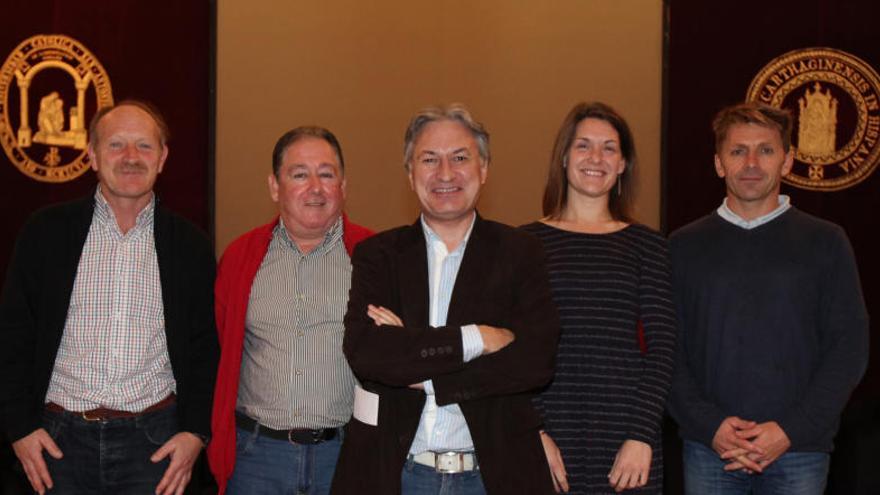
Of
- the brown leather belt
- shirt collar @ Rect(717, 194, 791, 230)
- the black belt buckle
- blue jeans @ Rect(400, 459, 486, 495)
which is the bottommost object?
blue jeans @ Rect(400, 459, 486, 495)

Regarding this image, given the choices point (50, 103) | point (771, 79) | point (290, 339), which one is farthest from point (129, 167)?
point (771, 79)

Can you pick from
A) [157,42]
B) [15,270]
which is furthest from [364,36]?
[15,270]

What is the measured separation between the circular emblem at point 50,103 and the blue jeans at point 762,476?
11.9 feet

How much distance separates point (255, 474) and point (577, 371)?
937 millimetres

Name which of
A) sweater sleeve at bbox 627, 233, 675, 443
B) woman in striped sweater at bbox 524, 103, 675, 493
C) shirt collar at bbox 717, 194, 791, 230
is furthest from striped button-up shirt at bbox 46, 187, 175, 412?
shirt collar at bbox 717, 194, 791, 230

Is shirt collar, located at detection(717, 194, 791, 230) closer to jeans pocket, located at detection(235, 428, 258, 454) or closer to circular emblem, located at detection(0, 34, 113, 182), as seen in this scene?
jeans pocket, located at detection(235, 428, 258, 454)

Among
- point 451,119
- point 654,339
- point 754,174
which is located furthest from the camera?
point 754,174

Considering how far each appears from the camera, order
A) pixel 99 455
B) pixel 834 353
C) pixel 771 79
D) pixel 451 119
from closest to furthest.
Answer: pixel 451 119 → pixel 99 455 → pixel 834 353 → pixel 771 79

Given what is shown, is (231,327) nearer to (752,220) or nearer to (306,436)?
(306,436)

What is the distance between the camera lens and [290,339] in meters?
2.62

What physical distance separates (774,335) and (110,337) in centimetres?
195

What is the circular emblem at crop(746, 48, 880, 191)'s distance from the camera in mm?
5594

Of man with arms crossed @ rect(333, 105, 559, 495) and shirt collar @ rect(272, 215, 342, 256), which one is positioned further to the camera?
shirt collar @ rect(272, 215, 342, 256)

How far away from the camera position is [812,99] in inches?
221
